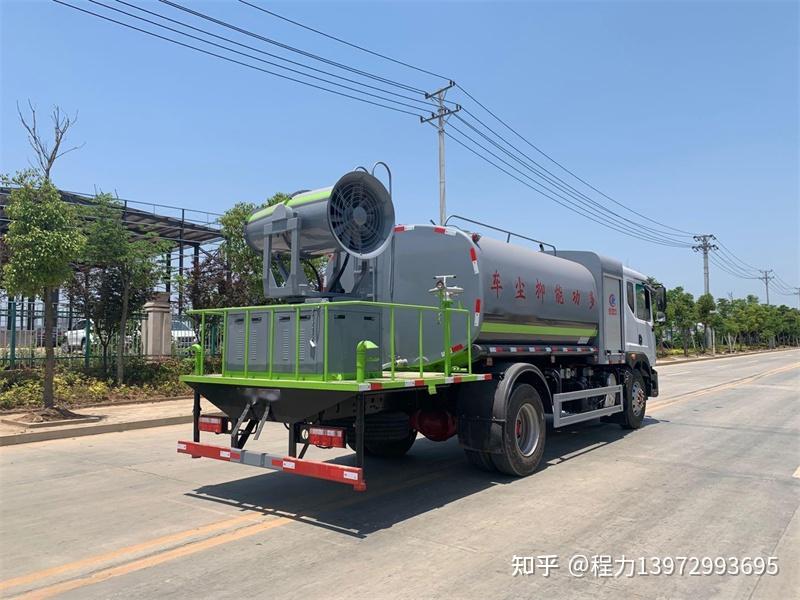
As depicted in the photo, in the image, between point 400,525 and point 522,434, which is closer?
point 400,525

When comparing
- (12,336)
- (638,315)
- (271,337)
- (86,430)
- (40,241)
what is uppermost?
(40,241)

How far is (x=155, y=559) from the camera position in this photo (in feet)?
15.3

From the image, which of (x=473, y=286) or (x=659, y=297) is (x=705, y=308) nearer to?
(x=659, y=297)

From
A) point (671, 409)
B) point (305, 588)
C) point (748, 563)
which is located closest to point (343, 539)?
point (305, 588)

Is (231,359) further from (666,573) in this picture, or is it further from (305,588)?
(666,573)

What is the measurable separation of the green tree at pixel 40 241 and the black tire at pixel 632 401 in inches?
434

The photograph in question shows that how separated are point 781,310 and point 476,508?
116 m

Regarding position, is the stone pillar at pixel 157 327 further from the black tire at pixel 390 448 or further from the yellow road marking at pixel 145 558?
the yellow road marking at pixel 145 558

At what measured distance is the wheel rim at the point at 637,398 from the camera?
11266 mm

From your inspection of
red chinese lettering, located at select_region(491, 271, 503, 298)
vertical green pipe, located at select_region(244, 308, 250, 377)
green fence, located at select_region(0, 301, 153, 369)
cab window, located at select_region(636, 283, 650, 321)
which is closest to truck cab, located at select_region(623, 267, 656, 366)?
cab window, located at select_region(636, 283, 650, 321)

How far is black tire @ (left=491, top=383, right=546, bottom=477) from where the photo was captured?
714 cm

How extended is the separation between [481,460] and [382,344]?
207cm

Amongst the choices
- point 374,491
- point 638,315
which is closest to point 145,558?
point 374,491

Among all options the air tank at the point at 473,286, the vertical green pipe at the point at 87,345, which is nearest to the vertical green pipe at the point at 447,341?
the air tank at the point at 473,286
